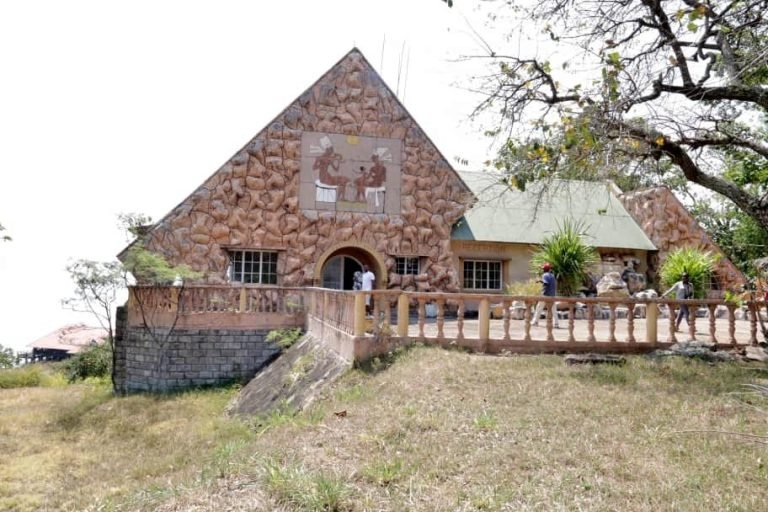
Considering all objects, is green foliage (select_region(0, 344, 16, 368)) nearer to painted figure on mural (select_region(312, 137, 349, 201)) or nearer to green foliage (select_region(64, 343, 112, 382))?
green foliage (select_region(64, 343, 112, 382))

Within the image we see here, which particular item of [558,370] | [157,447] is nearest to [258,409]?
[157,447]

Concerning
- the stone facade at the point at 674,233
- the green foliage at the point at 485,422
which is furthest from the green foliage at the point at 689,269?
the green foliage at the point at 485,422

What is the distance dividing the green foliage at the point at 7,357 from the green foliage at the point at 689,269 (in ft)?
97.9

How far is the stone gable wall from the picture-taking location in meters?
18.7

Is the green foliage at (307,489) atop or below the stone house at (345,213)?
below

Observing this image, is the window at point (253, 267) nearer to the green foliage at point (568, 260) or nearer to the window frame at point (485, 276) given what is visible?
the window frame at point (485, 276)

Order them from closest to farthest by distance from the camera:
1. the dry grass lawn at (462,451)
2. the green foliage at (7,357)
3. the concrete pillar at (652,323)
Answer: the dry grass lawn at (462,451) < the concrete pillar at (652,323) < the green foliage at (7,357)

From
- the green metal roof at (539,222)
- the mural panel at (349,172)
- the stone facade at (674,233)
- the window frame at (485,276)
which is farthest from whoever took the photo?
the stone facade at (674,233)

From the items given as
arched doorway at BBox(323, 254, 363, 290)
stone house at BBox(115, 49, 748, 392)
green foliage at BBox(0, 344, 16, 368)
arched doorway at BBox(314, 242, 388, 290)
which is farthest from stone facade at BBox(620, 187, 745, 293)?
green foliage at BBox(0, 344, 16, 368)

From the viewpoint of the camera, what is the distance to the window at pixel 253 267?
19.3 metres

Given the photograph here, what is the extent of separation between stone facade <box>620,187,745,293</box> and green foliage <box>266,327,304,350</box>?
13998 mm

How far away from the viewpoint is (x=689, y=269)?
1895cm

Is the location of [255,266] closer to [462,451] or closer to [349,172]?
[349,172]

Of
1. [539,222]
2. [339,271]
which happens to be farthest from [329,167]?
[539,222]
